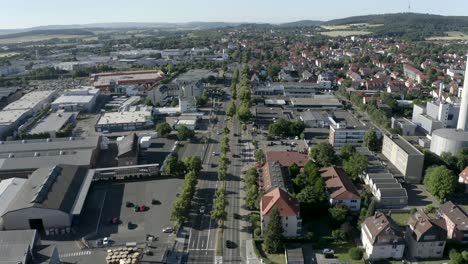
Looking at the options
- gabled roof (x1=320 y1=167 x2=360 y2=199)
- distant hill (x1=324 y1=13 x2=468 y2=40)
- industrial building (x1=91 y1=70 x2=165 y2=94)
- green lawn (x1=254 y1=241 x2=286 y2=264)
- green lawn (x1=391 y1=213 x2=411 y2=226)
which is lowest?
green lawn (x1=254 y1=241 x2=286 y2=264)

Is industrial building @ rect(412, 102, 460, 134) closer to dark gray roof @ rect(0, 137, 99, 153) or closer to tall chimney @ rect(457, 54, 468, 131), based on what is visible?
tall chimney @ rect(457, 54, 468, 131)

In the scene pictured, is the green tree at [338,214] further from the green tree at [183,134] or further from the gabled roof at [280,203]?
the green tree at [183,134]

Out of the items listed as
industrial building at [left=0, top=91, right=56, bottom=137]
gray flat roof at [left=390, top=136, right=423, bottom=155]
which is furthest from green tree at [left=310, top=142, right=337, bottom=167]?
industrial building at [left=0, top=91, right=56, bottom=137]

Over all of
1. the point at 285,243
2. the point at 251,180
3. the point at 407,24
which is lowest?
the point at 285,243

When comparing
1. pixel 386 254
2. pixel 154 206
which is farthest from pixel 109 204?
pixel 386 254

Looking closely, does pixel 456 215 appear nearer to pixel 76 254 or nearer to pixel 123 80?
pixel 76 254

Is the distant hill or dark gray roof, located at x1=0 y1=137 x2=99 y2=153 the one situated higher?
the distant hill

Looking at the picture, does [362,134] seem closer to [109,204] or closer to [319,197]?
[319,197]

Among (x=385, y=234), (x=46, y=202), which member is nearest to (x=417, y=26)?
(x=385, y=234)
